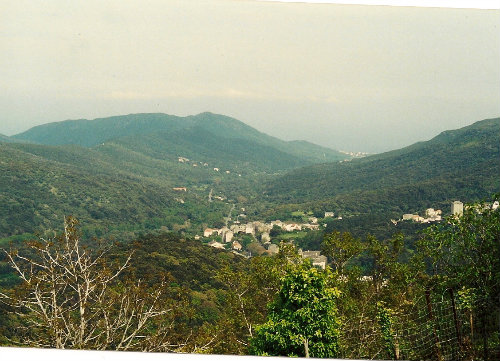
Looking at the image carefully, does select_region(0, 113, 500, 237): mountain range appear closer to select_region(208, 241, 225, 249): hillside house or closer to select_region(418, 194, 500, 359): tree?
select_region(208, 241, 225, 249): hillside house

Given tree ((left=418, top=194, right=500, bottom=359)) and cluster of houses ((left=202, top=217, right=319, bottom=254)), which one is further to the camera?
cluster of houses ((left=202, top=217, right=319, bottom=254))

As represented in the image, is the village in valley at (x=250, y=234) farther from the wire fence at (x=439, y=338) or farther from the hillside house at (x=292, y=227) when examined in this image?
the wire fence at (x=439, y=338)

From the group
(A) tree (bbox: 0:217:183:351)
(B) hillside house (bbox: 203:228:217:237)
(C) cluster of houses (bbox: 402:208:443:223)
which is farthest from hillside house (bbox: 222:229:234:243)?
(A) tree (bbox: 0:217:183:351)

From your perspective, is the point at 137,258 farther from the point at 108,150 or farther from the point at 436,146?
the point at 108,150

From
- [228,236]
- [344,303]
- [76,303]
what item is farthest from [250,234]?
[76,303]

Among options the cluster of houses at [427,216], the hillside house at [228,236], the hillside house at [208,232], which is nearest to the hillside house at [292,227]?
the hillside house at [228,236]

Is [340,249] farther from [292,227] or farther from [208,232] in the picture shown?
[208,232]

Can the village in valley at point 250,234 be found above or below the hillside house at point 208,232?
above
